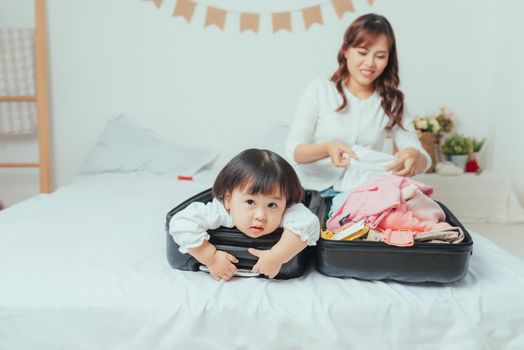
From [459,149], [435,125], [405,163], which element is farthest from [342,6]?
[405,163]

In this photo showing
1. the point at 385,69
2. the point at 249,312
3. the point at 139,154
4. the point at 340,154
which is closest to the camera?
the point at 249,312

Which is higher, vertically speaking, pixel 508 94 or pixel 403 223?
pixel 508 94

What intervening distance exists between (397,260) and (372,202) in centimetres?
18

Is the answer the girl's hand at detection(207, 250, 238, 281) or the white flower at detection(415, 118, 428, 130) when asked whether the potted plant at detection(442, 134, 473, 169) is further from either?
the girl's hand at detection(207, 250, 238, 281)

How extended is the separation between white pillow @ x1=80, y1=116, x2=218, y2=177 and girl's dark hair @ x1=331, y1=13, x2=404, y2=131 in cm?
110

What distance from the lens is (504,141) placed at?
273 centimetres

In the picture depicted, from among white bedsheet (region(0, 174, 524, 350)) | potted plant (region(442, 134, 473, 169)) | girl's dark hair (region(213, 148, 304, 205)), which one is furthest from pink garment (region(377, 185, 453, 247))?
potted plant (region(442, 134, 473, 169))

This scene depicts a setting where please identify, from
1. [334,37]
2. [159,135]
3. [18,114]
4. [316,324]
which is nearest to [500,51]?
[334,37]

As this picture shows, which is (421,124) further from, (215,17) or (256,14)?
(215,17)

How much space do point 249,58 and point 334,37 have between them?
47 cm

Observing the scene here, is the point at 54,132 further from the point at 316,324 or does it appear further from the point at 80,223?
the point at 316,324

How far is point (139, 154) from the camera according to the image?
8.51 ft

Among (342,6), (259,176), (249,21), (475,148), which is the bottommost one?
(475,148)

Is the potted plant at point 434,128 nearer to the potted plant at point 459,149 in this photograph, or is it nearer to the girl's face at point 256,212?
the potted plant at point 459,149
